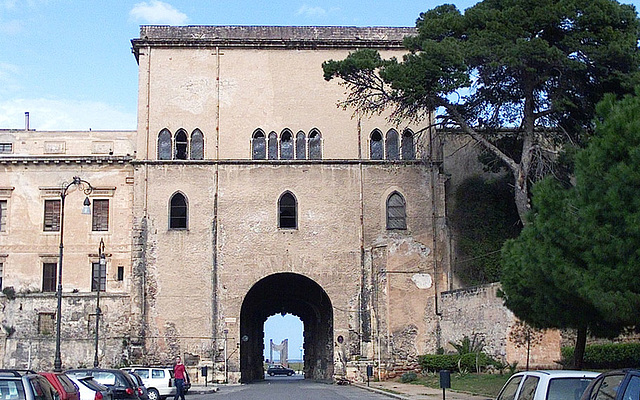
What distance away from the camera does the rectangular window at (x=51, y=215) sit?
46.4 m

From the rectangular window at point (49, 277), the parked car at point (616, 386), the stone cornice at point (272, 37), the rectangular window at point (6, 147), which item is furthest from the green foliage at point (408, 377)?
the parked car at point (616, 386)

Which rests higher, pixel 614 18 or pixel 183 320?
pixel 614 18

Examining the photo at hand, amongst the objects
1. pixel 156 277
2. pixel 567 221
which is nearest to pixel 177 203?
pixel 156 277

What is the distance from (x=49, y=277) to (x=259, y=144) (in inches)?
501

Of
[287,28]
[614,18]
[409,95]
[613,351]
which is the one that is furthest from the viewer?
[287,28]

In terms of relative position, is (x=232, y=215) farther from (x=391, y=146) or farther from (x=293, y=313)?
(x=293, y=313)

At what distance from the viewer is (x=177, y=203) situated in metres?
44.6

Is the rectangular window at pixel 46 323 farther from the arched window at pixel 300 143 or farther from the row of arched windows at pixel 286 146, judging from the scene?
the arched window at pixel 300 143

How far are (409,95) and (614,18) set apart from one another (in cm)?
851

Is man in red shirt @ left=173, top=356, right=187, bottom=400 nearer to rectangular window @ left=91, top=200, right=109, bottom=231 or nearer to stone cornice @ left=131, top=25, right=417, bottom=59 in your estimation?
rectangular window @ left=91, top=200, right=109, bottom=231

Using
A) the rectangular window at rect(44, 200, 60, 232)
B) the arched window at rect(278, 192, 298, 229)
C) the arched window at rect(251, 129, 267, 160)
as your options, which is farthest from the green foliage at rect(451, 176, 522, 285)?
the rectangular window at rect(44, 200, 60, 232)

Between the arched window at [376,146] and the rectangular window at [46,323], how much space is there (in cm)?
1783

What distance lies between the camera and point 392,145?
45.6 m

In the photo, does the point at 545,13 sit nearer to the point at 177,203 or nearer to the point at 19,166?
Answer: the point at 177,203
